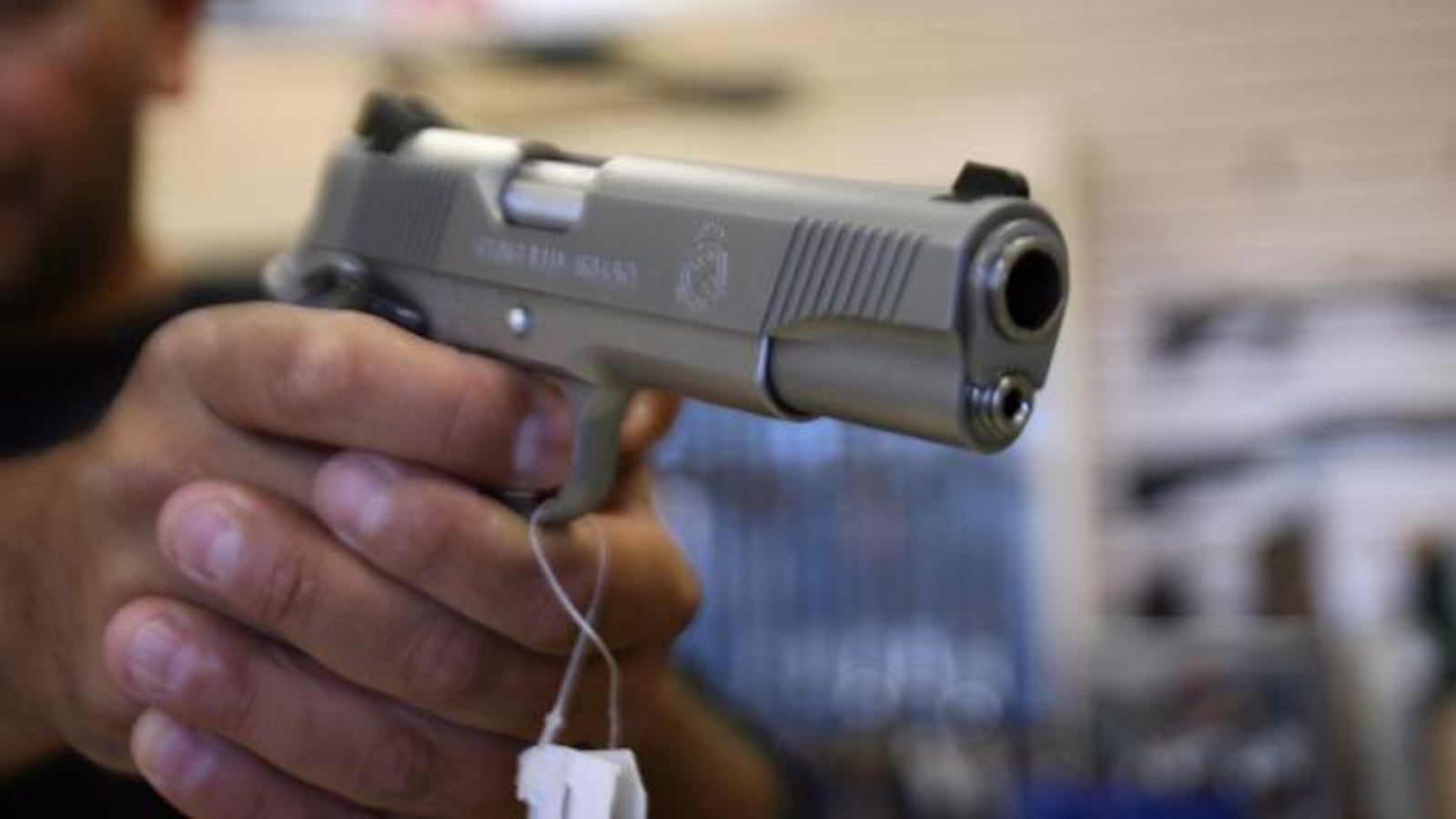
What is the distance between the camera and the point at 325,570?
1.95 feet

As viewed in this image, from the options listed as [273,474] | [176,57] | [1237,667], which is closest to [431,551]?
[273,474]

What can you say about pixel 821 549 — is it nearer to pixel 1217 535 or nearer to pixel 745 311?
pixel 1217 535

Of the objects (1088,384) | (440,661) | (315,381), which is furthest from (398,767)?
(1088,384)

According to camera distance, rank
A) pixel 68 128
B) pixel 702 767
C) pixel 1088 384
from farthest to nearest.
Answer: pixel 1088 384 < pixel 68 128 < pixel 702 767

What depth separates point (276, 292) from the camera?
2.38 feet

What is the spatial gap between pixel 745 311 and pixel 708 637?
5.91 feet

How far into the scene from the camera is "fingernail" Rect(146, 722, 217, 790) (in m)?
0.62

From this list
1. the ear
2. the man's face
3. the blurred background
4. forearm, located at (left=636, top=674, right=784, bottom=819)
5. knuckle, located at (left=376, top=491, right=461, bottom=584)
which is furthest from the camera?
the blurred background

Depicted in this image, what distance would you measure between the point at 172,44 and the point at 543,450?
3.01 ft

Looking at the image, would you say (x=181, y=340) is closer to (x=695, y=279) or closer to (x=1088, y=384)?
(x=695, y=279)

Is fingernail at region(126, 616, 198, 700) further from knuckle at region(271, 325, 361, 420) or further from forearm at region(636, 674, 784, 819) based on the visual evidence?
forearm at region(636, 674, 784, 819)

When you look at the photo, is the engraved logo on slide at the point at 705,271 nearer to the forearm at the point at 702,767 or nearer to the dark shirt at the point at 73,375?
the forearm at the point at 702,767

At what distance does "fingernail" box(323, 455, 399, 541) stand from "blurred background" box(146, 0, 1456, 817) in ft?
5.10

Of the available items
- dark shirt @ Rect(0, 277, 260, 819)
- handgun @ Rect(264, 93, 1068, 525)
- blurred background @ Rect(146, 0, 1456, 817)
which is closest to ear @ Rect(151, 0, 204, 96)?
dark shirt @ Rect(0, 277, 260, 819)
